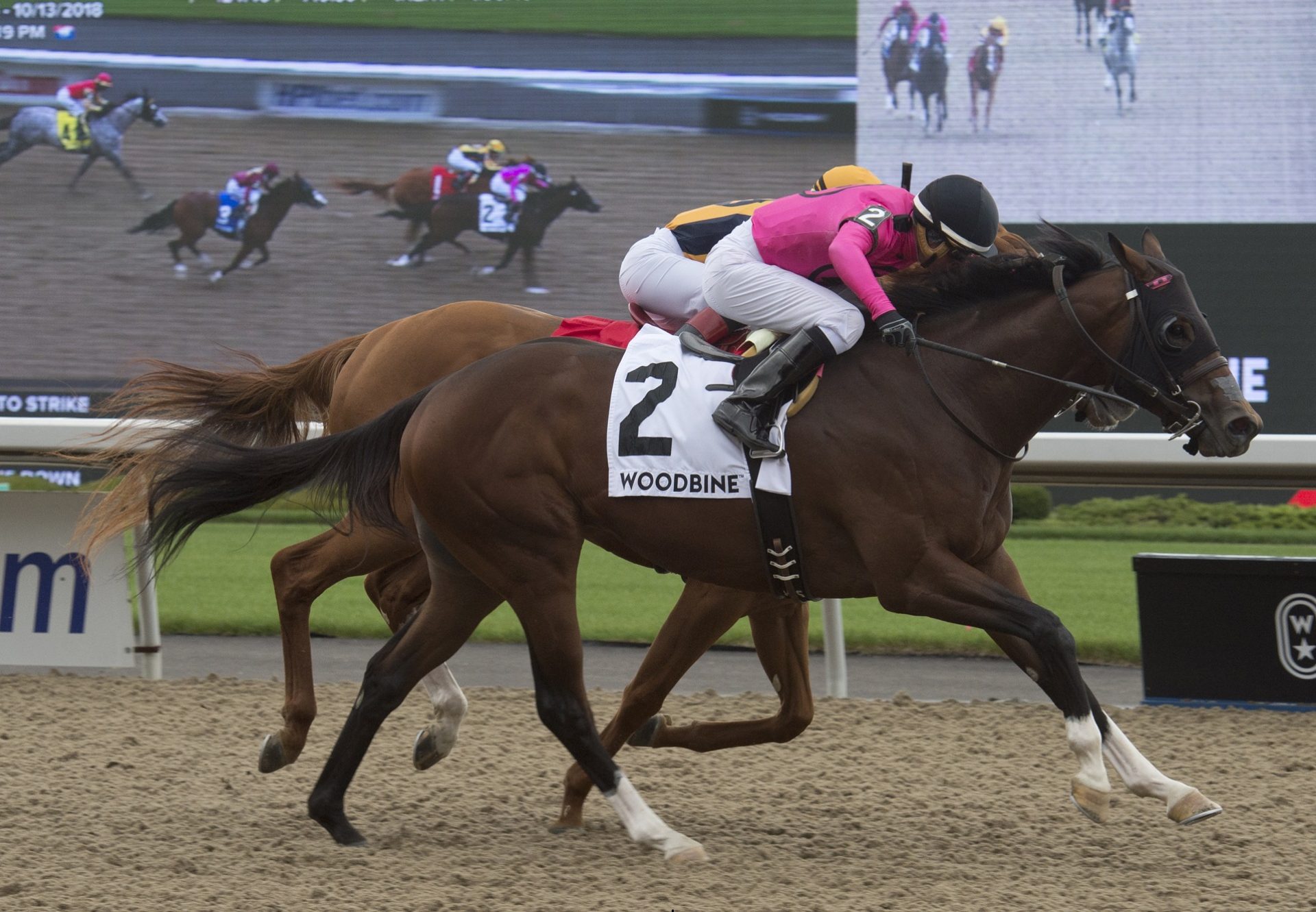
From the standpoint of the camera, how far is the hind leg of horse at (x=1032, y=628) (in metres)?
3.43

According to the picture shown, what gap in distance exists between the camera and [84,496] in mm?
6555

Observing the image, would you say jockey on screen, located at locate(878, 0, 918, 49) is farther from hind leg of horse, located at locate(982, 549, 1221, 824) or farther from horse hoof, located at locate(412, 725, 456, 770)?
hind leg of horse, located at locate(982, 549, 1221, 824)

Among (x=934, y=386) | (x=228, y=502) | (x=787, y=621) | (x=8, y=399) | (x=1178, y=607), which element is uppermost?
(x=934, y=386)

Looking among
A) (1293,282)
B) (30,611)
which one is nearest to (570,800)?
(30,611)

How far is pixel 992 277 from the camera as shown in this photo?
3.85 meters

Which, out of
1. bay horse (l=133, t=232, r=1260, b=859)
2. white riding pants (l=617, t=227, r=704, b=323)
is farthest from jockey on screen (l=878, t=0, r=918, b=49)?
bay horse (l=133, t=232, r=1260, b=859)

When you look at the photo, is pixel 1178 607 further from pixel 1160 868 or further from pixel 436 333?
pixel 436 333

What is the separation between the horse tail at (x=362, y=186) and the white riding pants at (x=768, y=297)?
12625 millimetres

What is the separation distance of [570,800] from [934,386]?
4.95 feet

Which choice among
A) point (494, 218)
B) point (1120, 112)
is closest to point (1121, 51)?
point (1120, 112)

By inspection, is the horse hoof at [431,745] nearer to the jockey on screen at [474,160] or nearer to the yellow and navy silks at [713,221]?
the yellow and navy silks at [713,221]

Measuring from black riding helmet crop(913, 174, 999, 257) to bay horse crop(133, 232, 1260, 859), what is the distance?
85 millimetres

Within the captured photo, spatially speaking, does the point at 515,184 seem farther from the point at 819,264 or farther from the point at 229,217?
the point at 819,264

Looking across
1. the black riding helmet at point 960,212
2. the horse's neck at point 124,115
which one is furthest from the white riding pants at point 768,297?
the horse's neck at point 124,115
